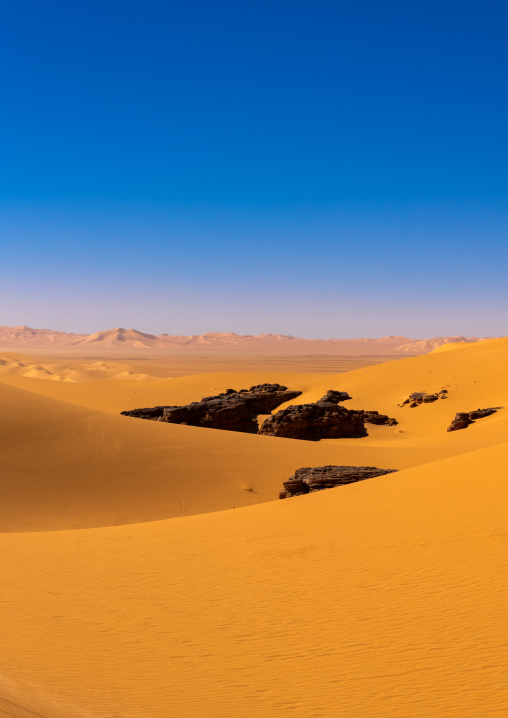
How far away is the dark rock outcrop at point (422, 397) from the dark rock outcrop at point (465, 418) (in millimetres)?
5341

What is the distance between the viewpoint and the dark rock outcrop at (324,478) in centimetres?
1519

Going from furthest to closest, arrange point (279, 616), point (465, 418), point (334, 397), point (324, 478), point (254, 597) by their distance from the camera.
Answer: point (334, 397)
point (465, 418)
point (324, 478)
point (254, 597)
point (279, 616)

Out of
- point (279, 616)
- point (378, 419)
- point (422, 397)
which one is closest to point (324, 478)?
point (279, 616)

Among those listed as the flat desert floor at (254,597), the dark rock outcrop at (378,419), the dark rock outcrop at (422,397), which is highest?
the dark rock outcrop at (422,397)

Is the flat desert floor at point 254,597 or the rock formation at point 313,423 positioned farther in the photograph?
the rock formation at point 313,423

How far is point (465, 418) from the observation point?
2842 centimetres

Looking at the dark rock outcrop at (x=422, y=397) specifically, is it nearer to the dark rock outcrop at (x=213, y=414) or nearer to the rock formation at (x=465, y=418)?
the rock formation at (x=465, y=418)

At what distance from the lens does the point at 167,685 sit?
525cm

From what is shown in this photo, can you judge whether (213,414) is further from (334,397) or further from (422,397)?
(422,397)

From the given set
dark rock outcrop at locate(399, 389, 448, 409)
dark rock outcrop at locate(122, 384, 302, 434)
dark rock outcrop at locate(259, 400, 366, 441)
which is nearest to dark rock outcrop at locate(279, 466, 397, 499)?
dark rock outcrop at locate(259, 400, 366, 441)

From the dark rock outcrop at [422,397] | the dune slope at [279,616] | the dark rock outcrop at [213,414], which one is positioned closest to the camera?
the dune slope at [279,616]

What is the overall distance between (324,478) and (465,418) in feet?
51.0

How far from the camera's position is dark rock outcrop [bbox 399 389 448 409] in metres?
34.8

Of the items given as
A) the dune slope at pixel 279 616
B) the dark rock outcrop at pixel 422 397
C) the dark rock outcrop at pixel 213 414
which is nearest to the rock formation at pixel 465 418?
the dark rock outcrop at pixel 422 397
